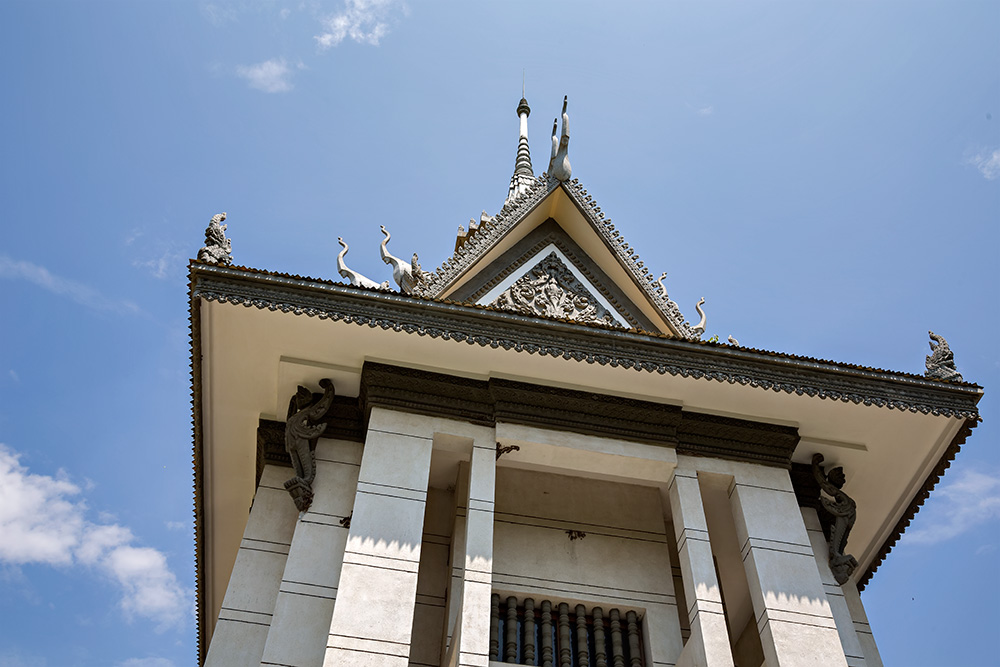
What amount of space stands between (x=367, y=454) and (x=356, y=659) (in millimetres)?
2076

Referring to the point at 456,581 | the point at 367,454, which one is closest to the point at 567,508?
the point at 456,581

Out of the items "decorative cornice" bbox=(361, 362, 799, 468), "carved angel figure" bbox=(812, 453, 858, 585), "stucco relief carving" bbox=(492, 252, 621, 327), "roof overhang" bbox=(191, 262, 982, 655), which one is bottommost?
"carved angel figure" bbox=(812, 453, 858, 585)

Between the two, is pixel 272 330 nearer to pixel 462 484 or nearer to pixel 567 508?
pixel 462 484

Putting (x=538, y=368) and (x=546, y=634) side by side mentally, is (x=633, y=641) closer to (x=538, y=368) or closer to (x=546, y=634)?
(x=546, y=634)

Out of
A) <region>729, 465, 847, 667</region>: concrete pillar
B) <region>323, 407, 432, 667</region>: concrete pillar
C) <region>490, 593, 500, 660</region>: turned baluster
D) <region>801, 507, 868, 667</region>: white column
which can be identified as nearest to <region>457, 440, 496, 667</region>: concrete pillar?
<region>323, 407, 432, 667</region>: concrete pillar

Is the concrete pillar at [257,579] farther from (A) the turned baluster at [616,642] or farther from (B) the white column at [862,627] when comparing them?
(B) the white column at [862,627]

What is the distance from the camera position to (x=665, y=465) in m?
9.52

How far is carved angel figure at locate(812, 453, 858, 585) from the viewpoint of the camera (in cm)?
948

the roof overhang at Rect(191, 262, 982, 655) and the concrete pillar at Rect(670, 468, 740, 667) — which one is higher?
the roof overhang at Rect(191, 262, 982, 655)

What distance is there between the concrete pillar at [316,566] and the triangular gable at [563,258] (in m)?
2.59

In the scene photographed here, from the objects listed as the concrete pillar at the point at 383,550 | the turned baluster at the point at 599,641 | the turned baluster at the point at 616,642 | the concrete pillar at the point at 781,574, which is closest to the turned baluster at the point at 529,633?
the turned baluster at the point at 599,641

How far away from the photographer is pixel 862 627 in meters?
9.27

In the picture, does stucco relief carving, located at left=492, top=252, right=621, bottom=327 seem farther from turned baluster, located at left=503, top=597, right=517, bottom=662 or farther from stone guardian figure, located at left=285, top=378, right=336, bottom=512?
turned baluster, located at left=503, top=597, right=517, bottom=662

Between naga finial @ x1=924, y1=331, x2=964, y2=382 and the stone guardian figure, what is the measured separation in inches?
238
